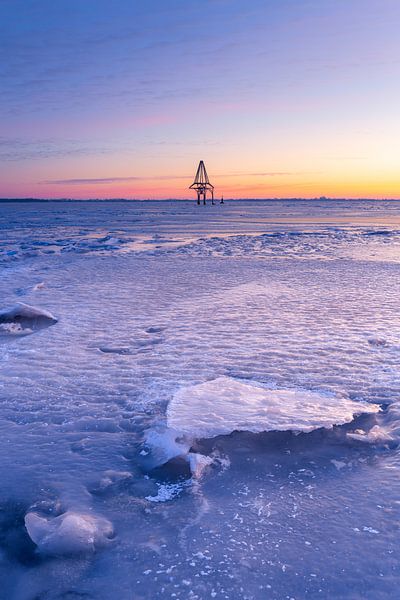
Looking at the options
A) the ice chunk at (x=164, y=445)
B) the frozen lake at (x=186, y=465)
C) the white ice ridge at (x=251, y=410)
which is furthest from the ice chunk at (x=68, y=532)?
the white ice ridge at (x=251, y=410)

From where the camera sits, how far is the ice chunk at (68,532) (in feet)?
7.29

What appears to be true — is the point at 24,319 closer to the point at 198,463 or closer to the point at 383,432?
the point at 198,463

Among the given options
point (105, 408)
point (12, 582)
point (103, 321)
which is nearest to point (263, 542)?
point (12, 582)

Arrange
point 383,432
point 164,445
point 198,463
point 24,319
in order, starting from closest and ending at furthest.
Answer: point 198,463
point 164,445
point 383,432
point 24,319

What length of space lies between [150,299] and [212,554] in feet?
18.8

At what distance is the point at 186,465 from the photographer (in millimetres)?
2916

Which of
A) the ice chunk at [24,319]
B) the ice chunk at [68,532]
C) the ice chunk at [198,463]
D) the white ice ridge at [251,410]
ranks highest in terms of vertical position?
the ice chunk at [24,319]

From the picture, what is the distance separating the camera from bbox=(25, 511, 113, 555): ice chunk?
222cm

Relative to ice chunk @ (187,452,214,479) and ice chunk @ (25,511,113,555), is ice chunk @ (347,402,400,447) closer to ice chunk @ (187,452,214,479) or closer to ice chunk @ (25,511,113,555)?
ice chunk @ (187,452,214,479)

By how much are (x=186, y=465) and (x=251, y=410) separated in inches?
31.0

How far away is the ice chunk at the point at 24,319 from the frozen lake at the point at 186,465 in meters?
0.04

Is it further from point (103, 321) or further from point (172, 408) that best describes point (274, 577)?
point (103, 321)

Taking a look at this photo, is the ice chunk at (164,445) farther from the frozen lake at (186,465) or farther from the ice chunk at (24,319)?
the ice chunk at (24,319)

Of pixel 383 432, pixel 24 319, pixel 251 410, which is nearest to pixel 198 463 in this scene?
pixel 251 410
